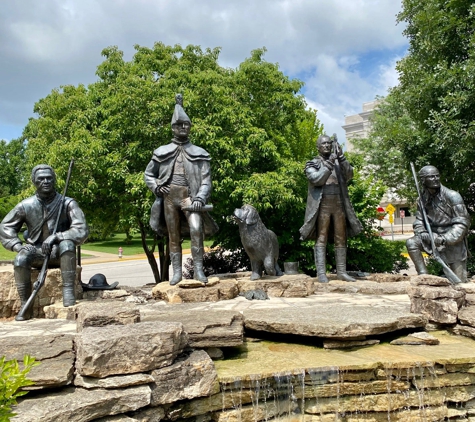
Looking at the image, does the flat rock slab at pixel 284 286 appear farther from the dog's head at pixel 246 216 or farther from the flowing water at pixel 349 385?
the flowing water at pixel 349 385

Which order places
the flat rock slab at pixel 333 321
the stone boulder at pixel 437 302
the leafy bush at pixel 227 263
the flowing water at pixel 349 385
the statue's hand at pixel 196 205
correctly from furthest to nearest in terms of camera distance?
the leafy bush at pixel 227 263
the statue's hand at pixel 196 205
the stone boulder at pixel 437 302
the flat rock slab at pixel 333 321
the flowing water at pixel 349 385

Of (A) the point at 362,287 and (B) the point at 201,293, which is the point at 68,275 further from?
(A) the point at 362,287

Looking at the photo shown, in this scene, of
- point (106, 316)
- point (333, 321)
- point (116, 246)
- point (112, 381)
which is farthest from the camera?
point (116, 246)

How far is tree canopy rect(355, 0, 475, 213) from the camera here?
330 inches

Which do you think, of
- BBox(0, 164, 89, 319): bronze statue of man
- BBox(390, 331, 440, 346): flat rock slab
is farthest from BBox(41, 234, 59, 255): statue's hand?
BBox(390, 331, 440, 346): flat rock slab

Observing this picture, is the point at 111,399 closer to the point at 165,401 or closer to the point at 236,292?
the point at 165,401

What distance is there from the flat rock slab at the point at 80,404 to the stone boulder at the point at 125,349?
0.14 metres

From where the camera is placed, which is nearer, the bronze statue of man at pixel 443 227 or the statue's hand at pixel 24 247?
the statue's hand at pixel 24 247

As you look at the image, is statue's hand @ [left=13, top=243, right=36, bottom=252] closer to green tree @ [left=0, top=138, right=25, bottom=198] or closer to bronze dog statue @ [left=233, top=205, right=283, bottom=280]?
bronze dog statue @ [left=233, top=205, right=283, bottom=280]

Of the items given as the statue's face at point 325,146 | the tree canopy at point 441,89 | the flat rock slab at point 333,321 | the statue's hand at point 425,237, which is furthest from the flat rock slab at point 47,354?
the tree canopy at point 441,89

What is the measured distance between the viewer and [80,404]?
2742mm

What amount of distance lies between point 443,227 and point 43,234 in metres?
5.09

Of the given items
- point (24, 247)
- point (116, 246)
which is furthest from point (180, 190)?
point (116, 246)

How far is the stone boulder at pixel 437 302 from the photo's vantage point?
4.23 m
